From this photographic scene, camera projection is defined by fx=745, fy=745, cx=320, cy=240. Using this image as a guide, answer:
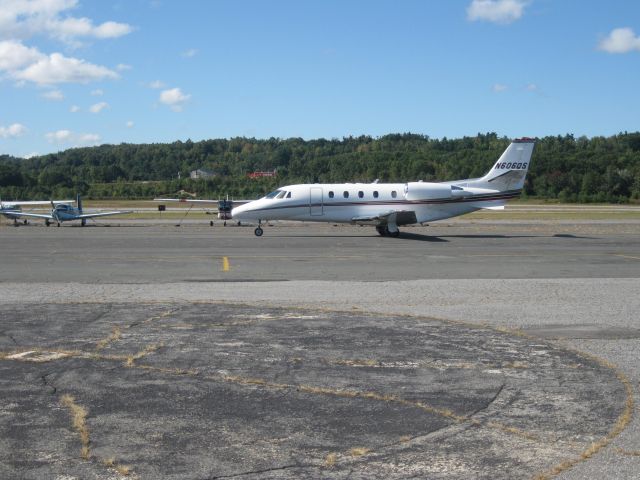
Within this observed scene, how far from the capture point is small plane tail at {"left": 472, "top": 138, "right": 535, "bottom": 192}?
38.2 metres

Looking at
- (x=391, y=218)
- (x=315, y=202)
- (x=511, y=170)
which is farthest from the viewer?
(x=511, y=170)

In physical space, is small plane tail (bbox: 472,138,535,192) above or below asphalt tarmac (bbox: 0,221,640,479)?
above

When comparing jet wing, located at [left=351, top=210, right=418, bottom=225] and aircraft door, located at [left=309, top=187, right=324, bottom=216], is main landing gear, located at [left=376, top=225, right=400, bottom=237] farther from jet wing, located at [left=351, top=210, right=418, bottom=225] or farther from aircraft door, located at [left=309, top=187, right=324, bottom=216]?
aircraft door, located at [left=309, top=187, right=324, bottom=216]

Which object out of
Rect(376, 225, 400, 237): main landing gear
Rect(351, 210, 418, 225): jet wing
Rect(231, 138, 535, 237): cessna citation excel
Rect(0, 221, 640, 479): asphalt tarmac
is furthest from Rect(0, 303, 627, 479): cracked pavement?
Rect(231, 138, 535, 237): cessna citation excel

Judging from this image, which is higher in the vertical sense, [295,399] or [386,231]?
[386,231]

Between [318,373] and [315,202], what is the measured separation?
1091 inches

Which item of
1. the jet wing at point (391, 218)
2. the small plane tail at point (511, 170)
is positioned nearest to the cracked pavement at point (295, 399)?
the jet wing at point (391, 218)

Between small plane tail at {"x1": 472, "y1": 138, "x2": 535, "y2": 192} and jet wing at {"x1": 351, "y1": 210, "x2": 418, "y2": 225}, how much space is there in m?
4.52

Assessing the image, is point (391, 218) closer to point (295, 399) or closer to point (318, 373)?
point (318, 373)

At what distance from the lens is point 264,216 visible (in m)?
37.0

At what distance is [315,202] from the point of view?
37.0 m

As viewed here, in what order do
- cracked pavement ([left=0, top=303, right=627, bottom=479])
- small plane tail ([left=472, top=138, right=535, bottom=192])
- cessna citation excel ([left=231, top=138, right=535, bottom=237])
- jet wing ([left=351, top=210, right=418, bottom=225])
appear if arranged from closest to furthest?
cracked pavement ([left=0, top=303, right=627, bottom=479])
jet wing ([left=351, top=210, right=418, bottom=225])
cessna citation excel ([left=231, top=138, right=535, bottom=237])
small plane tail ([left=472, top=138, right=535, bottom=192])

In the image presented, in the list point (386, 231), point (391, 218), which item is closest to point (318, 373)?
point (391, 218)

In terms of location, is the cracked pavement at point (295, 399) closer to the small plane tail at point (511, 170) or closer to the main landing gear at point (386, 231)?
the main landing gear at point (386, 231)
